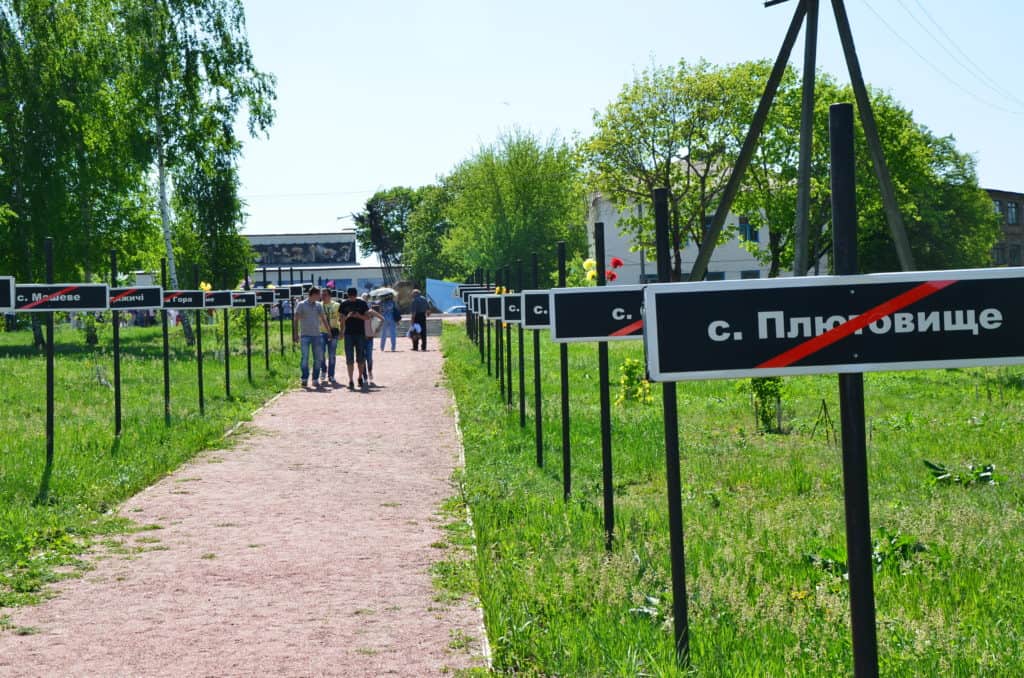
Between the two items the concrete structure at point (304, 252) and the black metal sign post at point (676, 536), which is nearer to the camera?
the black metal sign post at point (676, 536)

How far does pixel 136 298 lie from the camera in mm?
13352

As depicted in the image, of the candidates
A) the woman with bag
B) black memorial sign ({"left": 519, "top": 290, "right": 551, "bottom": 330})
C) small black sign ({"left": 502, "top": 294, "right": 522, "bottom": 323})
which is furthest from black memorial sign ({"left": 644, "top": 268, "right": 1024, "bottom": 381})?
the woman with bag

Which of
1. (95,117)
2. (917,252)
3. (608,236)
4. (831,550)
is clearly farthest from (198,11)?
A: (608,236)

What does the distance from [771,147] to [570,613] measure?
49065mm

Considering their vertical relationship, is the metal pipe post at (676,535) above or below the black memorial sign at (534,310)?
below

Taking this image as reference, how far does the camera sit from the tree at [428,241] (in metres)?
104

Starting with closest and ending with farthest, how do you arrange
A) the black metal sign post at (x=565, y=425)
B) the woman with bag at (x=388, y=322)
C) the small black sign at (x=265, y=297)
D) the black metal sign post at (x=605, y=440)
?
1. the black metal sign post at (x=605, y=440)
2. the black metal sign post at (x=565, y=425)
3. the small black sign at (x=265, y=297)
4. the woman with bag at (x=388, y=322)

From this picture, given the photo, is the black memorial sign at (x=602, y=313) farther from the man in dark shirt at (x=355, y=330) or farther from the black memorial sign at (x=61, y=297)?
the man in dark shirt at (x=355, y=330)

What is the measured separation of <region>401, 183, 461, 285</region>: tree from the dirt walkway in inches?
3571

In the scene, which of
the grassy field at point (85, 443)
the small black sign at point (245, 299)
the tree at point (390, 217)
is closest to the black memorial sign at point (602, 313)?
the grassy field at point (85, 443)

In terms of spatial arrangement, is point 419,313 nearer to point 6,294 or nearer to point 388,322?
point 388,322

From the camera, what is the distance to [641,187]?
52250 millimetres

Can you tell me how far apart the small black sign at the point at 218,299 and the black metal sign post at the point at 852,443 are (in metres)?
15.5

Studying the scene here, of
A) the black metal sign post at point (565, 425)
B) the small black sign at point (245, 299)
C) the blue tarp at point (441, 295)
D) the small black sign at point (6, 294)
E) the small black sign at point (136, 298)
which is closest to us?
the black metal sign post at point (565, 425)
